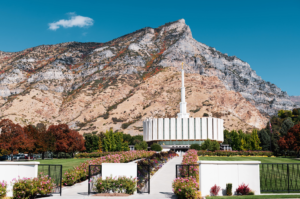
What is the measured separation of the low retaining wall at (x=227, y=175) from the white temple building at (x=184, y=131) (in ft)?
252

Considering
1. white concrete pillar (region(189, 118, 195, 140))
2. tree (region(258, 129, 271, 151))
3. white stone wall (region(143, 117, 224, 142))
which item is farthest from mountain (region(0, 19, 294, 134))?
tree (region(258, 129, 271, 151))

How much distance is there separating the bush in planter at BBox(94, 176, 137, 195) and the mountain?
106 meters

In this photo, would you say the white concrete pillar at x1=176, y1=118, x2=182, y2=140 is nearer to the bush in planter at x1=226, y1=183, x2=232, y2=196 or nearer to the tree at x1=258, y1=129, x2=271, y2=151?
the tree at x1=258, y1=129, x2=271, y2=151

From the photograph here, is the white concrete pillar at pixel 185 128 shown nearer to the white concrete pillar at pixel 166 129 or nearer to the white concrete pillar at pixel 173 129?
the white concrete pillar at pixel 173 129

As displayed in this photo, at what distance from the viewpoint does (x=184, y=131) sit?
308ft

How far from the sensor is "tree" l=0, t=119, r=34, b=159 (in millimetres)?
46000

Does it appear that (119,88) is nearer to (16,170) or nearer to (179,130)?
(179,130)

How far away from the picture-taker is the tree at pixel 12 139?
46000 mm

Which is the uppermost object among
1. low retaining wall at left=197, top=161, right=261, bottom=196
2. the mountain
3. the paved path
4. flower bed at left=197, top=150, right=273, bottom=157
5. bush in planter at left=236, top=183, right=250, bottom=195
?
the mountain

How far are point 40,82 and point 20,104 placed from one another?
24.5m

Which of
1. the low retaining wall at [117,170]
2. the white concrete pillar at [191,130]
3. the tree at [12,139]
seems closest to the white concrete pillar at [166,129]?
the white concrete pillar at [191,130]

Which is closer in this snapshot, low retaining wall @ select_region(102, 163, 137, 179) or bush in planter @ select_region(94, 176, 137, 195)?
bush in planter @ select_region(94, 176, 137, 195)

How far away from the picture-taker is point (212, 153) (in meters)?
51.9

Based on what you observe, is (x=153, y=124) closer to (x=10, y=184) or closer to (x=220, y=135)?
(x=220, y=135)
